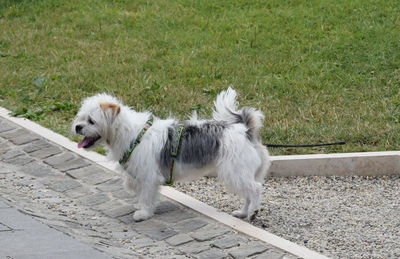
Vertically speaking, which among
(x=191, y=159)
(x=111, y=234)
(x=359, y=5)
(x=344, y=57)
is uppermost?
(x=359, y=5)

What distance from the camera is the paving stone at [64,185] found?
22.5ft

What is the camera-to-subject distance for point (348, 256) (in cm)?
532

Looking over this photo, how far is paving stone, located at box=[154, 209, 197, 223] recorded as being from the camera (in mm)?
5996

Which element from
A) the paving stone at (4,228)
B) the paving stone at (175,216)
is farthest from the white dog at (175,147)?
the paving stone at (4,228)

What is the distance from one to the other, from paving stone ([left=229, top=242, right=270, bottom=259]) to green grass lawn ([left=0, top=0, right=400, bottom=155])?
2.33 meters

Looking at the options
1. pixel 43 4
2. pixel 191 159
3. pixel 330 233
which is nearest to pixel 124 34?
pixel 43 4

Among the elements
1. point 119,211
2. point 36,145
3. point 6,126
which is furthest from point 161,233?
point 6,126

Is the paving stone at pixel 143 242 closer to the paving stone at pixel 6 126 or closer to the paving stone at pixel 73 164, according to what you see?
the paving stone at pixel 73 164

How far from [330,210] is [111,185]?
89.8 inches

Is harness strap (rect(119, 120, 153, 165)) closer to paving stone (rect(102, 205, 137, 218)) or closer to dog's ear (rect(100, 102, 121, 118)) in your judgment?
dog's ear (rect(100, 102, 121, 118))

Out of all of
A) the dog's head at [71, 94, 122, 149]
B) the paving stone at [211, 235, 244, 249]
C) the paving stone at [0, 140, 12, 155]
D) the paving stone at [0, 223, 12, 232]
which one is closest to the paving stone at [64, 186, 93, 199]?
the dog's head at [71, 94, 122, 149]

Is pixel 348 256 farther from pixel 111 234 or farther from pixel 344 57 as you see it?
pixel 344 57

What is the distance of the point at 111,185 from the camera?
22.5 ft

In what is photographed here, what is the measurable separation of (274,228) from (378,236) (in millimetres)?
912
